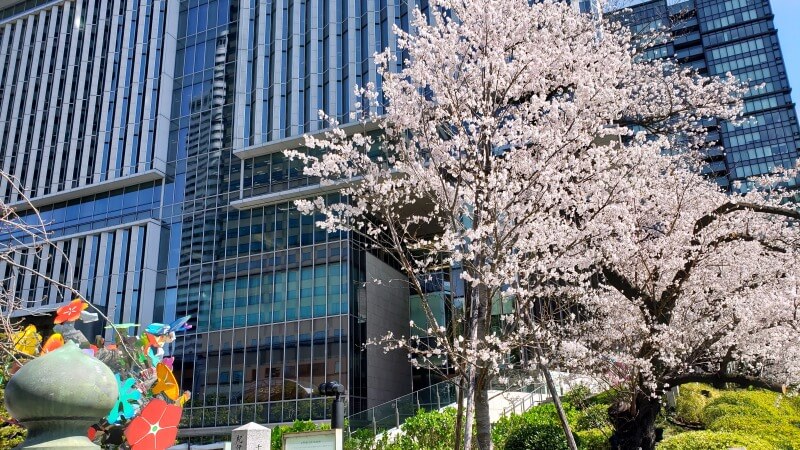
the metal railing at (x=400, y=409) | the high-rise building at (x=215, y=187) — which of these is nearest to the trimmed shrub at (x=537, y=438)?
the metal railing at (x=400, y=409)

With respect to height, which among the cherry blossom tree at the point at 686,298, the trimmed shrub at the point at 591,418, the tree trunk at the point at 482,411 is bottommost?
the trimmed shrub at the point at 591,418

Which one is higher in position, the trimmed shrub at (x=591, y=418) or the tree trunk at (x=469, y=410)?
the tree trunk at (x=469, y=410)

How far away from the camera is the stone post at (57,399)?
2.37m

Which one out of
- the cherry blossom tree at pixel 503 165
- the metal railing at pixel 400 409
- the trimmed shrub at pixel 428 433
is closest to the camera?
the cherry blossom tree at pixel 503 165

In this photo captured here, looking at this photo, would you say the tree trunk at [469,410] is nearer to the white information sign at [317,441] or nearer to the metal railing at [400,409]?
the white information sign at [317,441]

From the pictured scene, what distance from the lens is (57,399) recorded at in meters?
2.37

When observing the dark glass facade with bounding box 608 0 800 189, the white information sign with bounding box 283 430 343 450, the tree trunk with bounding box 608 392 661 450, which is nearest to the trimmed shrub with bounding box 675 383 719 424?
the tree trunk with bounding box 608 392 661 450

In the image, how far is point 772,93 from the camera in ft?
252

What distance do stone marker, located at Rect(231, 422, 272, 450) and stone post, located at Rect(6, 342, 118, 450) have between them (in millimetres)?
8177

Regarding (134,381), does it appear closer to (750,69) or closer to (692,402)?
(692,402)

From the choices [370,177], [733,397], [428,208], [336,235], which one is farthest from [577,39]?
[336,235]

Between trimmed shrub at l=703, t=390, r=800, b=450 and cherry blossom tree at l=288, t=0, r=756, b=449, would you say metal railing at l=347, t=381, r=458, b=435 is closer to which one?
trimmed shrub at l=703, t=390, r=800, b=450

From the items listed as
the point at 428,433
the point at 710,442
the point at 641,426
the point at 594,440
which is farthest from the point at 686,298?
the point at 428,433

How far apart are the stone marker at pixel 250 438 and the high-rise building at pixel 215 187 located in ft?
52.1
